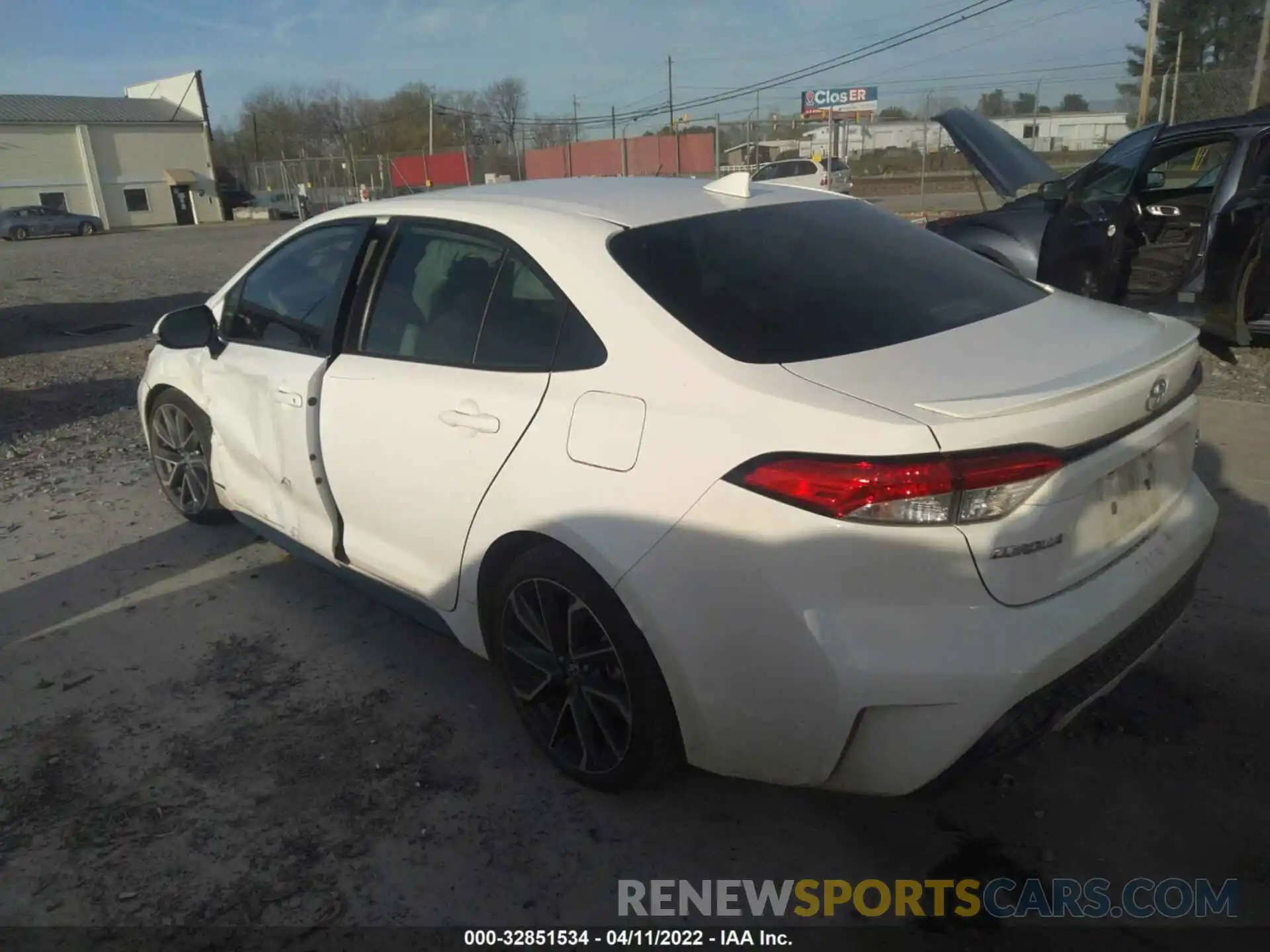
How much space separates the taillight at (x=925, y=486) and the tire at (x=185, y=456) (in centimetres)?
316

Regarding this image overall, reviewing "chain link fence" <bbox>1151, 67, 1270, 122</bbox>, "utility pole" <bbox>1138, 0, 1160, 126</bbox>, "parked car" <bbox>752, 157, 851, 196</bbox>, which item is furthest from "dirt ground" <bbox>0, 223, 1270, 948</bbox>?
"utility pole" <bbox>1138, 0, 1160, 126</bbox>

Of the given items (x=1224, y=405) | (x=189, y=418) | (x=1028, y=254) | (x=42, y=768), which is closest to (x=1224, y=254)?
(x=1224, y=405)

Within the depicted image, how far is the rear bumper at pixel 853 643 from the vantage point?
6.55 feet

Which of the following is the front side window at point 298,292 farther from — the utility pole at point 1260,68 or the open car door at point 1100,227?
the utility pole at point 1260,68

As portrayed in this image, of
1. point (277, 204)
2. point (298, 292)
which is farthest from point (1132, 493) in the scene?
point (277, 204)

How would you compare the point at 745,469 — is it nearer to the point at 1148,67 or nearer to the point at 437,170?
the point at 1148,67

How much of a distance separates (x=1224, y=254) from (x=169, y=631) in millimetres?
6426

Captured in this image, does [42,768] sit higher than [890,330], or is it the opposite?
[890,330]

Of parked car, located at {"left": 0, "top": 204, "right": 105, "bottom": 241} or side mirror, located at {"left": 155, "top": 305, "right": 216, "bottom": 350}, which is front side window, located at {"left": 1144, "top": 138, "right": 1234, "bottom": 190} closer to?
side mirror, located at {"left": 155, "top": 305, "right": 216, "bottom": 350}

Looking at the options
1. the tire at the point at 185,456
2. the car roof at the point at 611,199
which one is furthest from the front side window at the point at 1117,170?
the tire at the point at 185,456

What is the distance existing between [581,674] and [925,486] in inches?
44.3

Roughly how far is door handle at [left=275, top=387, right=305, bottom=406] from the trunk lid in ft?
6.36

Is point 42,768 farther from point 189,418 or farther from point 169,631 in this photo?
point 189,418

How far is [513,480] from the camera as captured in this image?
8.55ft
